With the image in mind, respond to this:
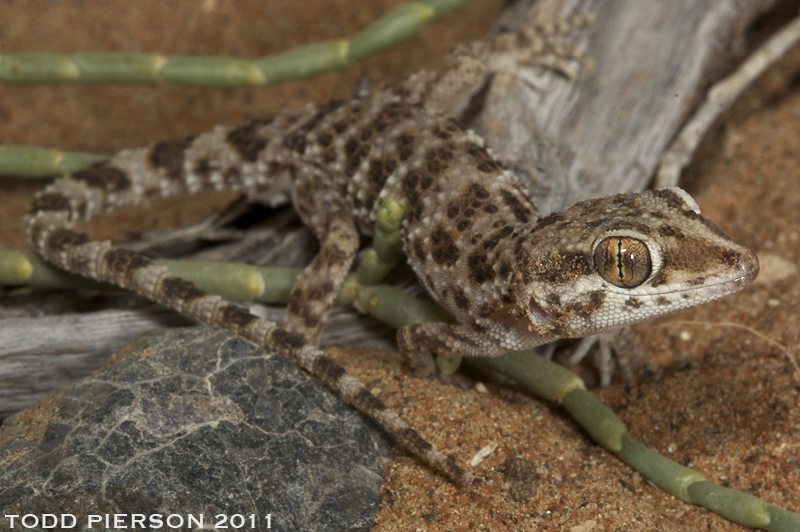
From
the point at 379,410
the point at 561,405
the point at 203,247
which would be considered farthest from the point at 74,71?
the point at 561,405

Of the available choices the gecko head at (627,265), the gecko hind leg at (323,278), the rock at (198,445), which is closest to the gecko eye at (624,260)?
the gecko head at (627,265)

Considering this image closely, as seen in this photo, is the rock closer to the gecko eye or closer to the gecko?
the gecko

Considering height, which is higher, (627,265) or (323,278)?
(627,265)

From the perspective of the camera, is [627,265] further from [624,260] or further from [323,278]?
[323,278]


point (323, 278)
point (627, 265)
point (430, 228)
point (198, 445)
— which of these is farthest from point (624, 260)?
point (198, 445)

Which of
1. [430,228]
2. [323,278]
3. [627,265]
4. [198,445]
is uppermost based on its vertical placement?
[627,265]

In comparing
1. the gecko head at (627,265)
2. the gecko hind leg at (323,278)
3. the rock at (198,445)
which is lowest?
the rock at (198,445)

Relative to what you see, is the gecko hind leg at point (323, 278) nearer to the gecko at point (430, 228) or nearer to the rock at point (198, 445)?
the gecko at point (430, 228)

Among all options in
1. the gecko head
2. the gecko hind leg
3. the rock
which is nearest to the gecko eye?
the gecko head

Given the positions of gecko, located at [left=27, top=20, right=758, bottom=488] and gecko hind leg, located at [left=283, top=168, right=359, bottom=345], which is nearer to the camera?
gecko, located at [left=27, top=20, right=758, bottom=488]
